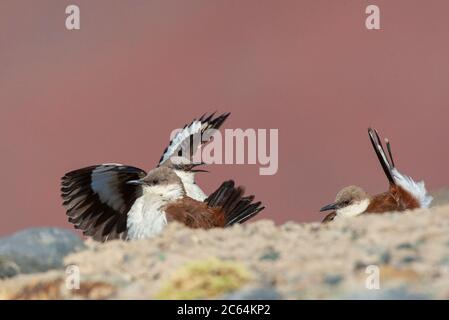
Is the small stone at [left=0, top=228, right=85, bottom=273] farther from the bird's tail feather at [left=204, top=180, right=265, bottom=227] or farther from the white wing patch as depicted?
the white wing patch

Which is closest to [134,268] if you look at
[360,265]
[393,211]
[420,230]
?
[360,265]

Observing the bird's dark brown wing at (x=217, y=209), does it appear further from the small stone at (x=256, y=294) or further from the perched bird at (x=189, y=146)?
the small stone at (x=256, y=294)

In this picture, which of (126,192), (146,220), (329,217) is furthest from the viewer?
(126,192)

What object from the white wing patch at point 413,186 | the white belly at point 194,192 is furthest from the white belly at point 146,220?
the white wing patch at point 413,186

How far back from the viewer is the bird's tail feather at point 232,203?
7.00 meters

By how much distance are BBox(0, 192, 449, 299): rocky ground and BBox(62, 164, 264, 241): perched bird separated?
383 millimetres

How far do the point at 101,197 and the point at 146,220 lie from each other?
55.3 inches

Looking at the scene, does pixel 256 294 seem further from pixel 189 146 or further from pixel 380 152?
pixel 189 146

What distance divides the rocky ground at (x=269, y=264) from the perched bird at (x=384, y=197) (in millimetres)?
569

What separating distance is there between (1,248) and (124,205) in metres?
1.26

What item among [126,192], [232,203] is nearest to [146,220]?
[232,203]

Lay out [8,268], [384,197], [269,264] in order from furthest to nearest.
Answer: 1. [384,197]
2. [8,268]
3. [269,264]

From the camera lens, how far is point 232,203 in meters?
7.05
